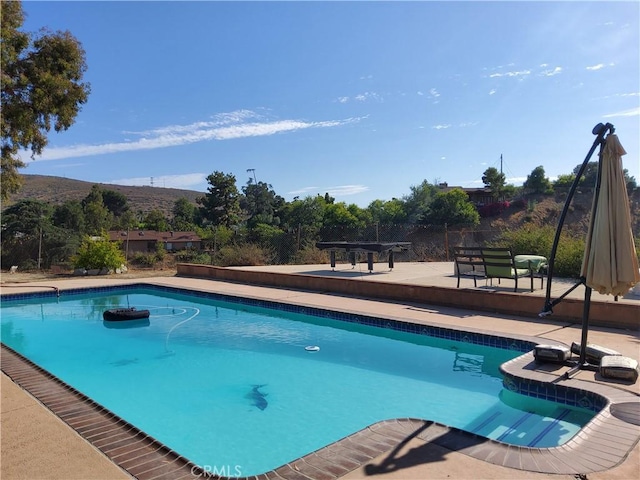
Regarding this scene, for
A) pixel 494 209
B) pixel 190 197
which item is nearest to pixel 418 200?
pixel 494 209

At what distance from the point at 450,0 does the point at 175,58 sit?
8.14 m

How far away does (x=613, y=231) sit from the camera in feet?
11.8

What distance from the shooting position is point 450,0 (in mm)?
8617

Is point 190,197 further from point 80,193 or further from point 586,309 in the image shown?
point 586,309

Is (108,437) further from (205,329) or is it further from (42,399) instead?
(205,329)

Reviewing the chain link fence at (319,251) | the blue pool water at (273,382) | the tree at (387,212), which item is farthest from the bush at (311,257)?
the tree at (387,212)

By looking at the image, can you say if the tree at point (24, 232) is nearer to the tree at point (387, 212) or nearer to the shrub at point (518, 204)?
the tree at point (387, 212)

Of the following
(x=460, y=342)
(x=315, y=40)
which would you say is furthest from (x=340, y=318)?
(x=315, y=40)

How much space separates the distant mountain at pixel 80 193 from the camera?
49.8m

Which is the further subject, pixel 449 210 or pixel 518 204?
pixel 518 204

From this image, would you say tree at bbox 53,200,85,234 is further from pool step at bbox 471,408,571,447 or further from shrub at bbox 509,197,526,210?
shrub at bbox 509,197,526,210

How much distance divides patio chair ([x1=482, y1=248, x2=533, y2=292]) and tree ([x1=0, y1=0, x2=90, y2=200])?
7671 mm

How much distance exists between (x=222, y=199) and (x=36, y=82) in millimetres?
31453

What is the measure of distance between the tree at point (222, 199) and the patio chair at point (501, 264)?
31.5 metres
